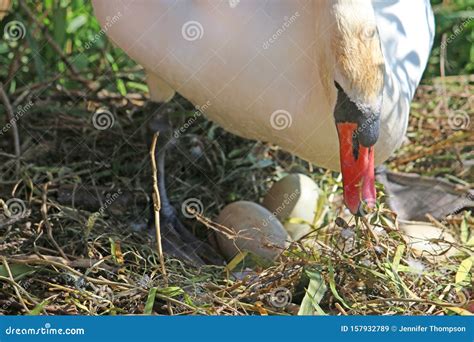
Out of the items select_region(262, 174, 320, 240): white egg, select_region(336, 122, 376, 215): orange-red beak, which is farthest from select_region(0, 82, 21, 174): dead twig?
select_region(336, 122, 376, 215): orange-red beak

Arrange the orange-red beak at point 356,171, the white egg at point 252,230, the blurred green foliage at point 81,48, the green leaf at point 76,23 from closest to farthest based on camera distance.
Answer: the orange-red beak at point 356,171, the white egg at point 252,230, the blurred green foliage at point 81,48, the green leaf at point 76,23

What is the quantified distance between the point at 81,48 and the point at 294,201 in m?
1.44

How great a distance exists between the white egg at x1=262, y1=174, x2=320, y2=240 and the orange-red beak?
39 centimetres

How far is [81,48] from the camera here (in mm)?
4016

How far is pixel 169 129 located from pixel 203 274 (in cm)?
83

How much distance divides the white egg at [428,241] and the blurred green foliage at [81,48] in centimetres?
132

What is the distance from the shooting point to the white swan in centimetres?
257

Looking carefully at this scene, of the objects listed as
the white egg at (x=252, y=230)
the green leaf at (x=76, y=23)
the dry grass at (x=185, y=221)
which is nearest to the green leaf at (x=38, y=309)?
the dry grass at (x=185, y=221)

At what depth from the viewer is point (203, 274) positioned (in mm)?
2730

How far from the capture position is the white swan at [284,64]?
2.57m

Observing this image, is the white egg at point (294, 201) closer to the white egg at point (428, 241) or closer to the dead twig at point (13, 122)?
the white egg at point (428, 241)

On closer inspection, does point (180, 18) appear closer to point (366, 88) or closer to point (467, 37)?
point (366, 88)

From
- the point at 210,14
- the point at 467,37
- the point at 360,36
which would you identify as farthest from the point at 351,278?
→ the point at 467,37

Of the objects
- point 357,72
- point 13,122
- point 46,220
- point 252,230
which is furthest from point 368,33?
point 13,122
